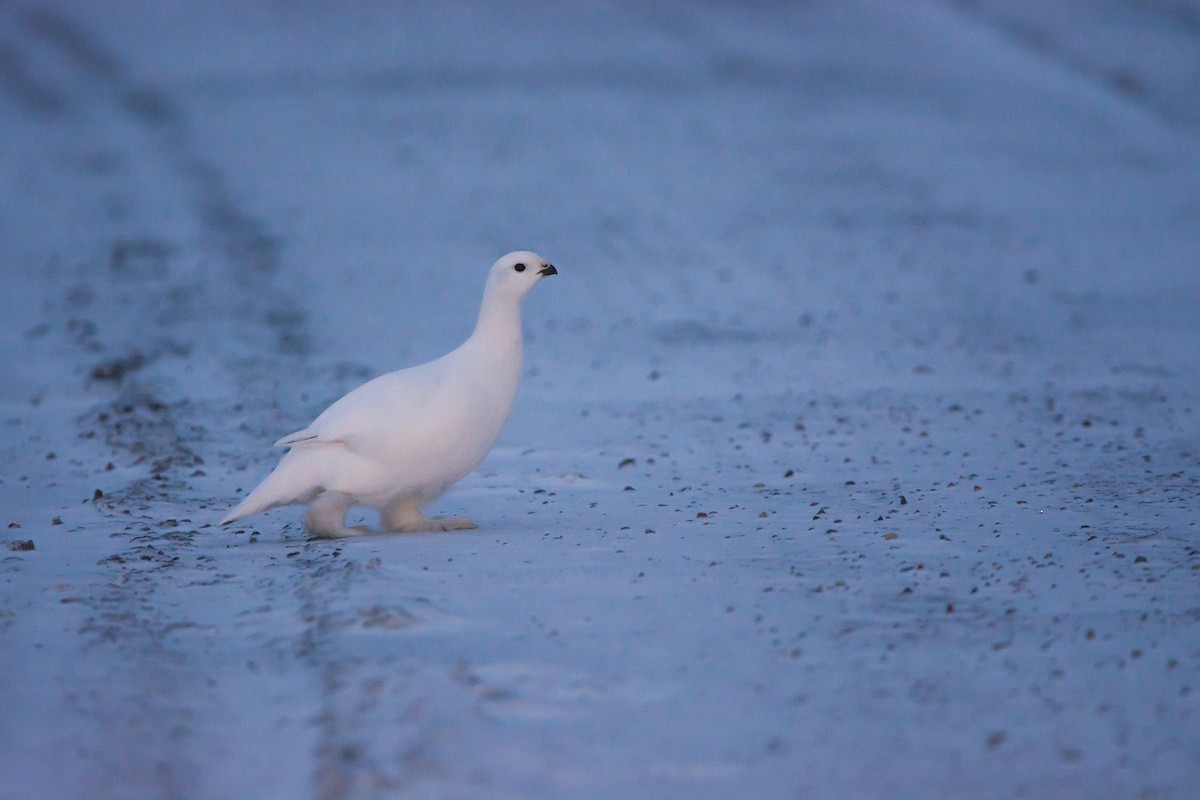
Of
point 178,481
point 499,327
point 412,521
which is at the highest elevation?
point 499,327

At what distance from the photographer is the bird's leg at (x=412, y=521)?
555cm

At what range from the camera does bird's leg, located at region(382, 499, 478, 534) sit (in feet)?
18.2

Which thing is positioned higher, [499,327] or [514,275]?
[514,275]

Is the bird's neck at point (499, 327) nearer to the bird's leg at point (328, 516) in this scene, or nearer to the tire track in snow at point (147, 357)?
the bird's leg at point (328, 516)

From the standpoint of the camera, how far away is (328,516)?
5.40 metres

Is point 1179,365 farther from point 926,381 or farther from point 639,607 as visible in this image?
point 639,607

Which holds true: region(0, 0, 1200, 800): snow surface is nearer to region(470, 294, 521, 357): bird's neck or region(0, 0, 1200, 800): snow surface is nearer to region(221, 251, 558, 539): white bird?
region(221, 251, 558, 539): white bird

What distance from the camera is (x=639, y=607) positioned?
170 inches

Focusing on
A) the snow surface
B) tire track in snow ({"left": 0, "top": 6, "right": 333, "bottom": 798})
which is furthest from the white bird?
tire track in snow ({"left": 0, "top": 6, "right": 333, "bottom": 798})

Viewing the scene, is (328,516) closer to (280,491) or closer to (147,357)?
(280,491)

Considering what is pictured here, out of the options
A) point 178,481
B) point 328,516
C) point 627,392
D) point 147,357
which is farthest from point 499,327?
point 147,357

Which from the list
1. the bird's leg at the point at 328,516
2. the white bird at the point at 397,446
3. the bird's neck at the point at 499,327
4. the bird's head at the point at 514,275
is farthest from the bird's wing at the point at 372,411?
the bird's head at the point at 514,275

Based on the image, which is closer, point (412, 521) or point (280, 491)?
point (280, 491)

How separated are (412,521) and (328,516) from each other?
34cm
